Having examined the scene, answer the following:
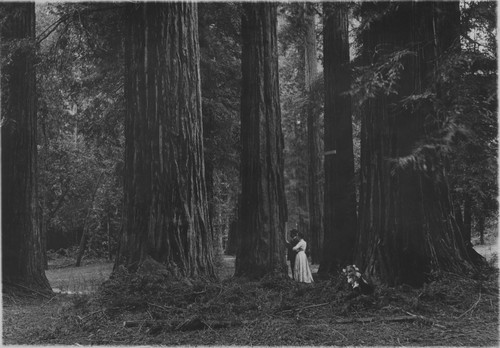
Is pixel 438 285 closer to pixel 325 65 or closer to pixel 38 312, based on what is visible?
pixel 38 312

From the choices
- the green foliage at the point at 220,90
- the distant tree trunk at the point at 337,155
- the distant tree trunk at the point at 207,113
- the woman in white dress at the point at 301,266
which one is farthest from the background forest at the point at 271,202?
the green foliage at the point at 220,90

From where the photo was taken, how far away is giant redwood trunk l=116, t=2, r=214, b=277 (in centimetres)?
686

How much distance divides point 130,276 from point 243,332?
1739 millimetres

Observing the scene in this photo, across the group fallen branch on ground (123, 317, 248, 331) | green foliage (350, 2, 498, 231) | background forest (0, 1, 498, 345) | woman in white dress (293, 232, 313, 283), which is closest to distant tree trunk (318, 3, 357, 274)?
woman in white dress (293, 232, 313, 283)

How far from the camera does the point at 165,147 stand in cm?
698

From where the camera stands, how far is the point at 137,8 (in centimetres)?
739

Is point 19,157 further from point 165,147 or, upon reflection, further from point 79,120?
point 79,120

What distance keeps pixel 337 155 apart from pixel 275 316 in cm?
846

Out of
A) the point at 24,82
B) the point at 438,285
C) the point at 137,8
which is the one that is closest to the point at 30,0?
the point at 24,82

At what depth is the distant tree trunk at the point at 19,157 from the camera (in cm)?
1073

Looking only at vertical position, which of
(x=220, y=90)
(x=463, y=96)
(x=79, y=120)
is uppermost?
(x=220, y=90)

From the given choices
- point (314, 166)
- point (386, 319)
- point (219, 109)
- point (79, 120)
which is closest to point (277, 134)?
point (219, 109)

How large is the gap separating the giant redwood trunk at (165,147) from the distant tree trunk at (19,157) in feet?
14.6

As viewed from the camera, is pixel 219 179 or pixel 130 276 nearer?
pixel 130 276
